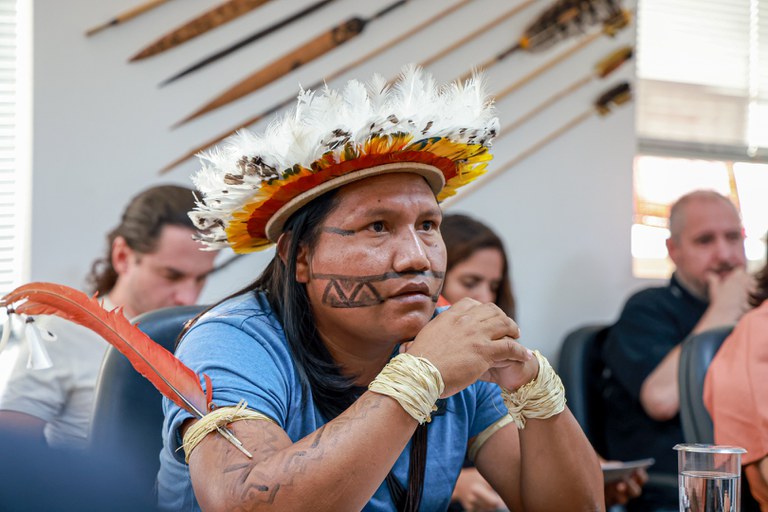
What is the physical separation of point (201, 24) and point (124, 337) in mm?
1658

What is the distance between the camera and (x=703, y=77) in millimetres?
3570

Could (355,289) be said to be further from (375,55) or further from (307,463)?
(375,55)

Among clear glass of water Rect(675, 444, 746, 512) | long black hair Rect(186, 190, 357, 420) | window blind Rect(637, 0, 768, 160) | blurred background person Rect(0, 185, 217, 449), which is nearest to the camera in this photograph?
clear glass of water Rect(675, 444, 746, 512)

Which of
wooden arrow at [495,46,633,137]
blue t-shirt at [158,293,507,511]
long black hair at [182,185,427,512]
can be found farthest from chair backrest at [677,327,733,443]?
wooden arrow at [495,46,633,137]

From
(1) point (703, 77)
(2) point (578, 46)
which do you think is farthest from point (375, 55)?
(1) point (703, 77)

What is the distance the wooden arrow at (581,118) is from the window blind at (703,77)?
7.4 inches

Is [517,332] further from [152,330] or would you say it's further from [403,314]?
[152,330]

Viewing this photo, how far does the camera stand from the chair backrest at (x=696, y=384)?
5.55ft

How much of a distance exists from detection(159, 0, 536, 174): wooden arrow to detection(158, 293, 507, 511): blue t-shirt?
129 centimetres

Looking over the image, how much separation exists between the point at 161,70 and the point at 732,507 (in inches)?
80.0

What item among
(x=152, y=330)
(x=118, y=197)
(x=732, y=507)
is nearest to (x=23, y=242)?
(x=118, y=197)

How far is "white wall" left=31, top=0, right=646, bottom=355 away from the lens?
8.07 ft

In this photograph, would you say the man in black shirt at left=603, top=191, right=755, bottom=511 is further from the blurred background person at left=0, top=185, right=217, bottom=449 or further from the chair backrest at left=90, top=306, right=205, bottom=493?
the chair backrest at left=90, top=306, right=205, bottom=493

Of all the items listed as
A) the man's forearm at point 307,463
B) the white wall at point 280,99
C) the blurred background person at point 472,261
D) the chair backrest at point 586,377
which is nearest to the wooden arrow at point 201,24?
the white wall at point 280,99
